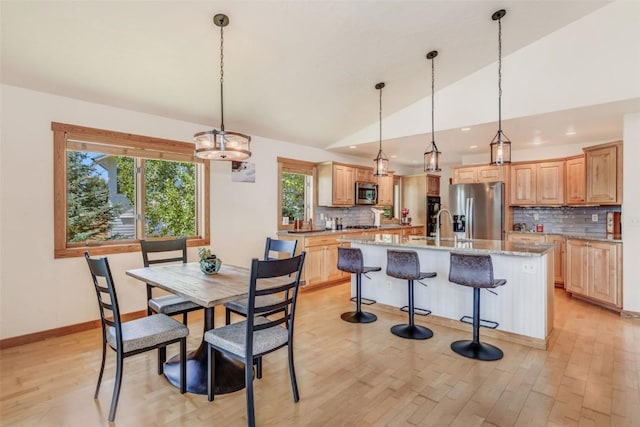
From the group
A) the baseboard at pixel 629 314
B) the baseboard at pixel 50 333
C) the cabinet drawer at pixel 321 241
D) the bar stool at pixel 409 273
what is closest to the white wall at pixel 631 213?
the baseboard at pixel 629 314

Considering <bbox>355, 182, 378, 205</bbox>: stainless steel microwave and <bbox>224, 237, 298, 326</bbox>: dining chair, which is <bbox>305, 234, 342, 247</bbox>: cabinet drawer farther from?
<bbox>224, 237, 298, 326</bbox>: dining chair

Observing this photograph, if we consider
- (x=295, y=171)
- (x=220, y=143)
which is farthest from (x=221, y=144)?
(x=295, y=171)

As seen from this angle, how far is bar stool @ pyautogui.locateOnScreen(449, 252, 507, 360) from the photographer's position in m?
2.99

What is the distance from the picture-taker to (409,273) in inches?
137

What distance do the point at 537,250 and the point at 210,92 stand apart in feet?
12.6

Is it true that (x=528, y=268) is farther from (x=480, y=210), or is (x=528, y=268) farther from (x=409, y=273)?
(x=480, y=210)

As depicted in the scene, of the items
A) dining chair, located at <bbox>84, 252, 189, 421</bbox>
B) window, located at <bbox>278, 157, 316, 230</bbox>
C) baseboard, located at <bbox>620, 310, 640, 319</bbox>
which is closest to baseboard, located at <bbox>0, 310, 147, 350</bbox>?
dining chair, located at <bbox>84, 252, 189, 421</bbox>

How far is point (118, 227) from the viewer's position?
4012 mm

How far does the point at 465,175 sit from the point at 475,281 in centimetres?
413

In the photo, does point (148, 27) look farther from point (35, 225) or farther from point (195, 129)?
point (35, 225)

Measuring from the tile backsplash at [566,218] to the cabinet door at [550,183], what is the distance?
0.37m

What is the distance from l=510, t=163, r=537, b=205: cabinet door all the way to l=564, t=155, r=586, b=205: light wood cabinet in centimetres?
48

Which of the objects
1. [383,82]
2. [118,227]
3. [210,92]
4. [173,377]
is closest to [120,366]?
[173,377]

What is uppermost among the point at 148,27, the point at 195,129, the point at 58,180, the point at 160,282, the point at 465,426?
the point at 148,27
